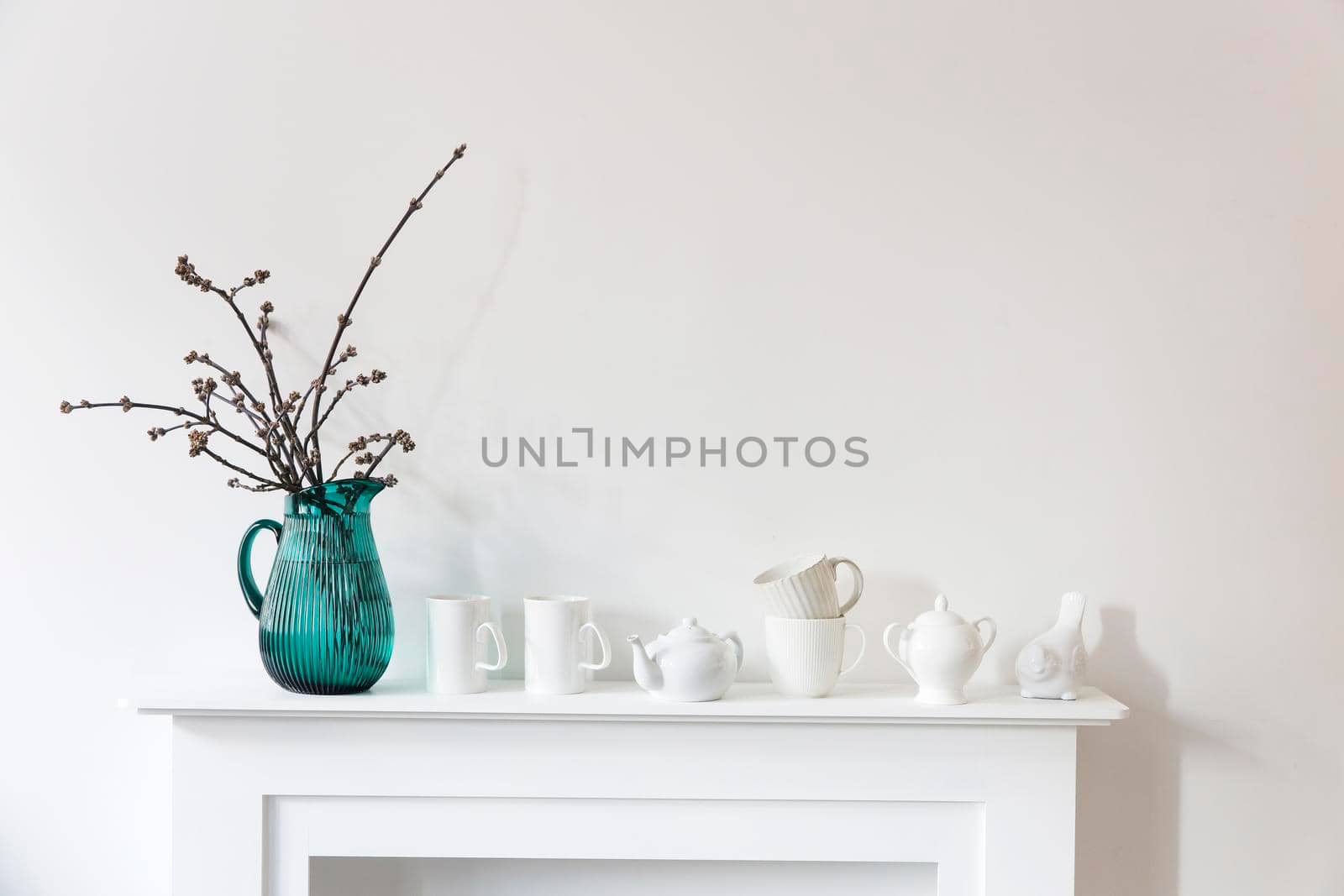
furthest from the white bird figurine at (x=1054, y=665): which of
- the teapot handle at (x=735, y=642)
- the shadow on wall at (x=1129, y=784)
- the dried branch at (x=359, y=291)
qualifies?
the dried branch at (x=359, y=291)

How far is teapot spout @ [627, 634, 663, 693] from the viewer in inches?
49.6

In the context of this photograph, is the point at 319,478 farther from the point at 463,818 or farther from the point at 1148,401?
the point at 1148,401

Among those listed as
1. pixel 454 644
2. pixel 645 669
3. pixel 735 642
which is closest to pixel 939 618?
pixel 735 642

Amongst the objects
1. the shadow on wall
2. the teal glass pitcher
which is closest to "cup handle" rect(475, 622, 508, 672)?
the teal glass pitcher

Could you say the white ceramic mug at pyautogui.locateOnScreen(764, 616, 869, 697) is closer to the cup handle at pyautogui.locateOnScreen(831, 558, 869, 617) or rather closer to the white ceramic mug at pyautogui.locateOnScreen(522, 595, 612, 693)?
the cup handle at pyautogui.locateOnScreen(831, 558, 869, 617)

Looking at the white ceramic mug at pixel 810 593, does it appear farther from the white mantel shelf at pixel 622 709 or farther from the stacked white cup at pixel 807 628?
the white mantel shelf at pixel 622 709

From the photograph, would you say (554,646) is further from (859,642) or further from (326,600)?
(859,642)

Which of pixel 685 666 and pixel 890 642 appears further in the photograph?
pixel 890 642

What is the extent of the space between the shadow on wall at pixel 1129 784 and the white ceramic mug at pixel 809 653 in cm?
41

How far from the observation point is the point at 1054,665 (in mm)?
1292

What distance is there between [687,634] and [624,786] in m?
0.21

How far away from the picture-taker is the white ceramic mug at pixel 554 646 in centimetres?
129

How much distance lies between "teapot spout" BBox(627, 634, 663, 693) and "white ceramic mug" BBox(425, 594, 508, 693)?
0.62 feet

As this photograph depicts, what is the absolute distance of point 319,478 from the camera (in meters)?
1.33
